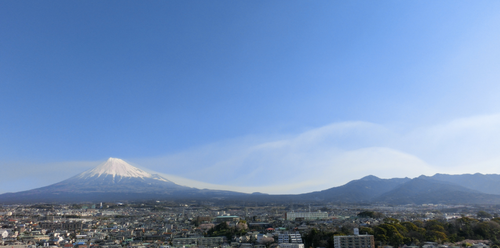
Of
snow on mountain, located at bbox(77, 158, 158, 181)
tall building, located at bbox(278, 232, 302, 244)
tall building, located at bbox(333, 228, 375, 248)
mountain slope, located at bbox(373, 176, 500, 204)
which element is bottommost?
mountain slope, located at bbox(373, 176, 500, 204)

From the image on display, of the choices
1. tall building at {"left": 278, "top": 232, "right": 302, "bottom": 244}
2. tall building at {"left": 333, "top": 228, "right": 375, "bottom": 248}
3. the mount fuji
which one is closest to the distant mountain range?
A: the mount fuji

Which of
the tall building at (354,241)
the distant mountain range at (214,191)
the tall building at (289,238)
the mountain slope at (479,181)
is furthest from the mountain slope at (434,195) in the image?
the tall building at (354,241)

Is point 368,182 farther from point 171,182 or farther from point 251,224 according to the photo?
point 251,224

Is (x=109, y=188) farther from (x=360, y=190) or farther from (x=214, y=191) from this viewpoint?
(x=360, y=190)

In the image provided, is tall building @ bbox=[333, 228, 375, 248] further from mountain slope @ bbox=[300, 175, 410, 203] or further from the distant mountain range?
mountain slope @ bbox=[300, 175, 410, 203]

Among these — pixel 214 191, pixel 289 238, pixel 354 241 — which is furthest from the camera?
pixel 214 191

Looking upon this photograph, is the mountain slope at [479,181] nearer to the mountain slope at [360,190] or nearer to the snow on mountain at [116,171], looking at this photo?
the mountain slope at [360,190]

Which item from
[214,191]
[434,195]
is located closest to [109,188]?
[214,191]

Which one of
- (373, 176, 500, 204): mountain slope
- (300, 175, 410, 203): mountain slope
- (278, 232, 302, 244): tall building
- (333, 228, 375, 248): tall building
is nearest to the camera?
(333, 228, 375, 248): tall building
